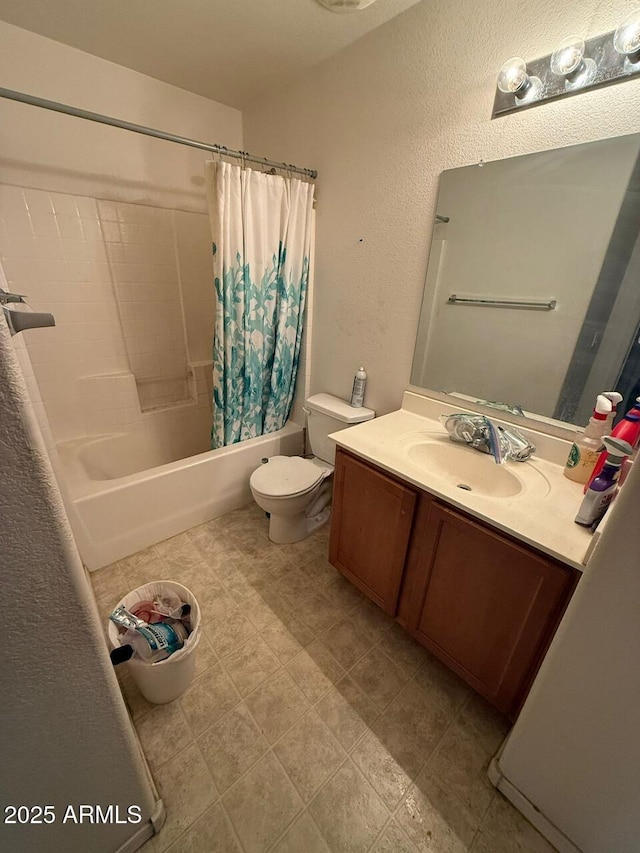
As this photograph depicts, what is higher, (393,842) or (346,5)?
(346,5)

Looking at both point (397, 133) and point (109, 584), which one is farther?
point (109, 584)

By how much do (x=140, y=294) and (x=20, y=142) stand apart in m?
0.79

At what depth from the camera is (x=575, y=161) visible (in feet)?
3.37

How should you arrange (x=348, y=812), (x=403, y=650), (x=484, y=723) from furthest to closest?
(x=403, y=650), (x=484, y=723), (x=348, y=812)

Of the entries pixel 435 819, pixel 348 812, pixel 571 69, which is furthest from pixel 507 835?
pixel 571 69

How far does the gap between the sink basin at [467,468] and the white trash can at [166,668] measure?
3.08 feet

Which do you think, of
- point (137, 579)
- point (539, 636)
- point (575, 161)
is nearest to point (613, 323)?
point (575, 161)

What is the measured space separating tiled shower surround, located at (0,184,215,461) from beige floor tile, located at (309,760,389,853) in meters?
1.98

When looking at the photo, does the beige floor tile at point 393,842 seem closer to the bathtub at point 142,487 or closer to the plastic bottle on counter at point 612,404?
the plastic bottle on counter at point 612,404

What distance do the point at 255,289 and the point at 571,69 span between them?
138cm

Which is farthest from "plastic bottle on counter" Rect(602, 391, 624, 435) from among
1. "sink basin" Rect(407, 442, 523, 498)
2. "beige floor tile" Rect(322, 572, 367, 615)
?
"beige floor tile" Rect(322, 572, 367, 615)

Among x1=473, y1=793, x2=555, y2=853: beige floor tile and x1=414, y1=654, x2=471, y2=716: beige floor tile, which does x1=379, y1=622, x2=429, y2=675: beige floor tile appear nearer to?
x1=414, y1=654, x2=471, y2=716: beige floor tile

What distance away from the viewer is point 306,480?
1.73 meters

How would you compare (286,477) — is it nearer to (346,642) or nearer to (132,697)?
(346,642)
